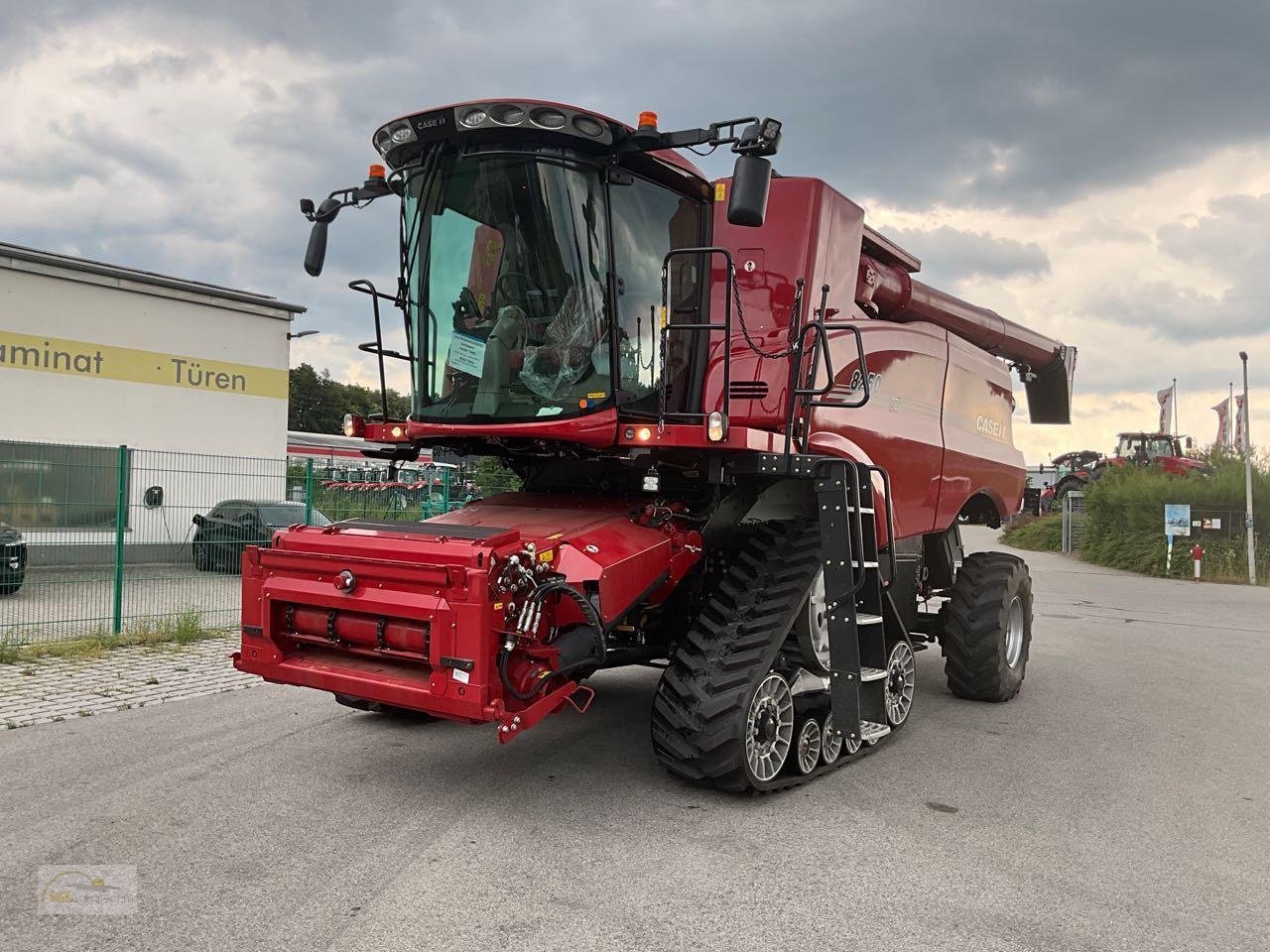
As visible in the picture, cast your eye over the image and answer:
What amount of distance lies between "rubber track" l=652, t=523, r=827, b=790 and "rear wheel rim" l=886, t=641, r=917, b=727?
44.2 inches

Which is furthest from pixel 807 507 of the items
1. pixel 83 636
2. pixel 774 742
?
pixel 83 636

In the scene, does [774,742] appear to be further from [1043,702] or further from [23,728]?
[23,728]

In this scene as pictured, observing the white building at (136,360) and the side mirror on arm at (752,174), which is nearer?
the side mirror on arm at (752,174)

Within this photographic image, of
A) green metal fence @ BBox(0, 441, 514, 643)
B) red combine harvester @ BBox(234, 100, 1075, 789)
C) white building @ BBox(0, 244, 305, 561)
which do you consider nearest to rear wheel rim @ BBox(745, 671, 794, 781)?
red combine harvester @ BBox(234, 100, 1075, 789)

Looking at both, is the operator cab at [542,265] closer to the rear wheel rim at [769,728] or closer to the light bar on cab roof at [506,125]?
the light bar on cab roof at [506,125]

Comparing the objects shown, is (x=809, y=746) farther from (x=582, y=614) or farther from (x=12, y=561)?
(x=12, y=561)

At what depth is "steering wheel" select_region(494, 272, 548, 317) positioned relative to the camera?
517 centimetres

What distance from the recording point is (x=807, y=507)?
599 centimetres

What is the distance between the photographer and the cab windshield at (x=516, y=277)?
5.08 meters

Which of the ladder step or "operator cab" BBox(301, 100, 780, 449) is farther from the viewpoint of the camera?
the ladder step

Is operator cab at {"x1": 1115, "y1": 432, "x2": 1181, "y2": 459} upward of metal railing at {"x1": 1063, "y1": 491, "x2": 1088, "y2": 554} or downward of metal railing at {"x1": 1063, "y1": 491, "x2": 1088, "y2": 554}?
upward

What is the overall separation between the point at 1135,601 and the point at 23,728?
16.1 m

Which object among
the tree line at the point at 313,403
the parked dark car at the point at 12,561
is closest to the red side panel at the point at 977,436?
the parked dark car at the point at 12,561

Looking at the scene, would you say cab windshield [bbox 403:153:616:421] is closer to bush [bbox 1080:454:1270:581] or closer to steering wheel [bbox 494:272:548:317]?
steering wheel [bbox 494:272:548:317]
